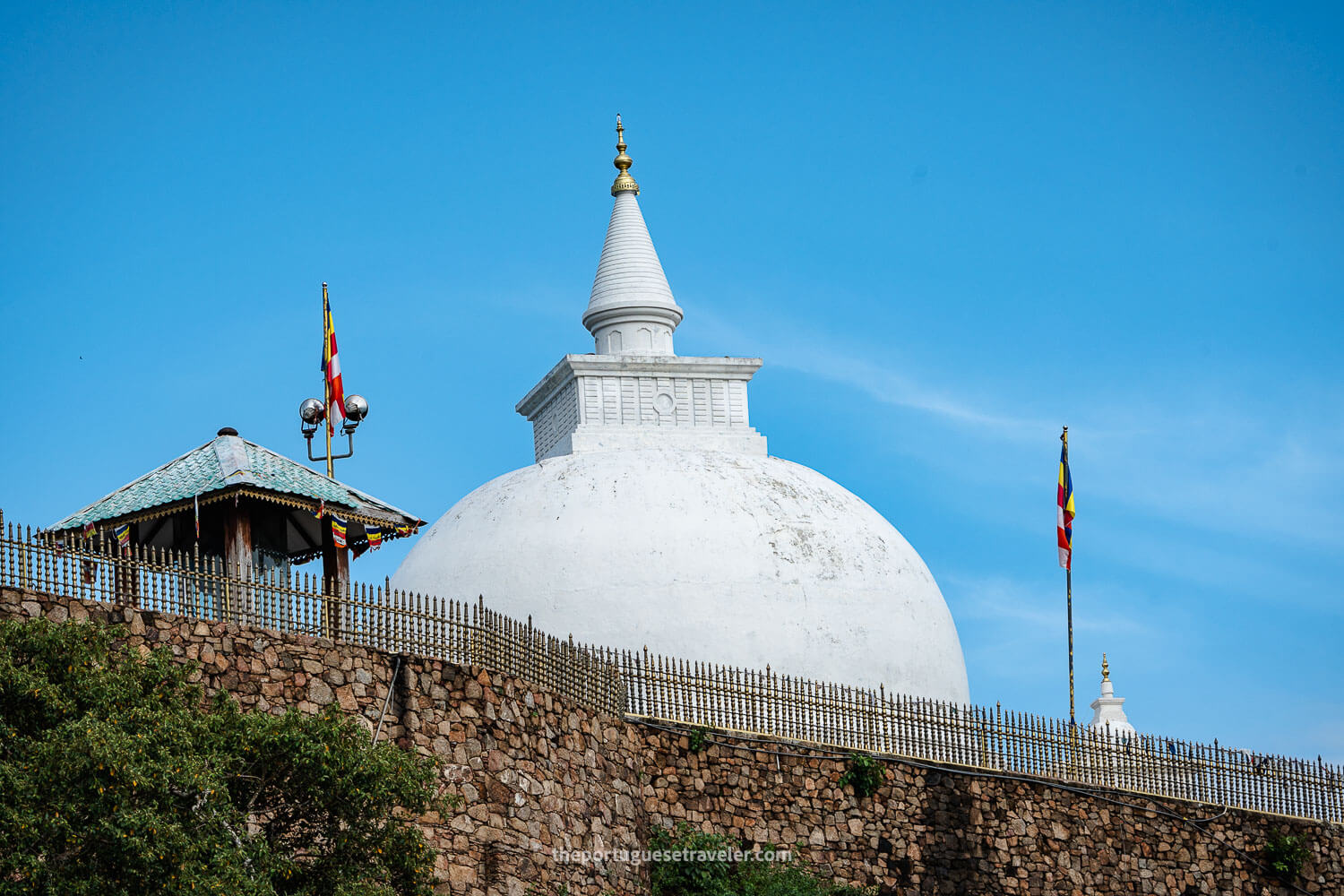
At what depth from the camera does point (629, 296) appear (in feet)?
114

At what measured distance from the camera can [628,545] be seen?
1132 inches

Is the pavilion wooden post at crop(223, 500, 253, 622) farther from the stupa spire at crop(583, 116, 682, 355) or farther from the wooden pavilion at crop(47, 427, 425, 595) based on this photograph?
the stupa spire at crop(583, 116, 682, 355)

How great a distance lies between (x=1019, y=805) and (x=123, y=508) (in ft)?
43.2

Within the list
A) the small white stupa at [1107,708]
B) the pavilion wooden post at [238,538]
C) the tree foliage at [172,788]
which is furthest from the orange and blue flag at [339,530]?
the small white stupa at [1107,708]

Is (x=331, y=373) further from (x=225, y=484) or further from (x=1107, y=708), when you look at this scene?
(x=1107, y=708)

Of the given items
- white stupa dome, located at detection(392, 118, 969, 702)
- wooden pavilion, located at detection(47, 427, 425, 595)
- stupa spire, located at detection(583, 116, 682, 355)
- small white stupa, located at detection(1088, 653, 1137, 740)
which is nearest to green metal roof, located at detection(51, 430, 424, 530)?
wooden pavilion, located at detection(47, 427, 425, 595)

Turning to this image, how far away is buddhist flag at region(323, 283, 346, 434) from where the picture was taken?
25000 mm

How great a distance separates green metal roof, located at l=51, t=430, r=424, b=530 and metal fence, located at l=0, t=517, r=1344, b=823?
61cm

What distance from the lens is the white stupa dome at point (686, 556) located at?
28016 mm

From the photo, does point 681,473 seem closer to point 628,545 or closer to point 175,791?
point 628,545

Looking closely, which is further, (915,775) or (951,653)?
(951,653)

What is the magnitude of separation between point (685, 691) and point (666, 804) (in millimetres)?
1569

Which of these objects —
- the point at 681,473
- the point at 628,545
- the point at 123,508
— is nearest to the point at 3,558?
the point at 123,508

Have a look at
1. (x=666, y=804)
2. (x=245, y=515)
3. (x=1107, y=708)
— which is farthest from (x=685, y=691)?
(x=1107, y=708)
